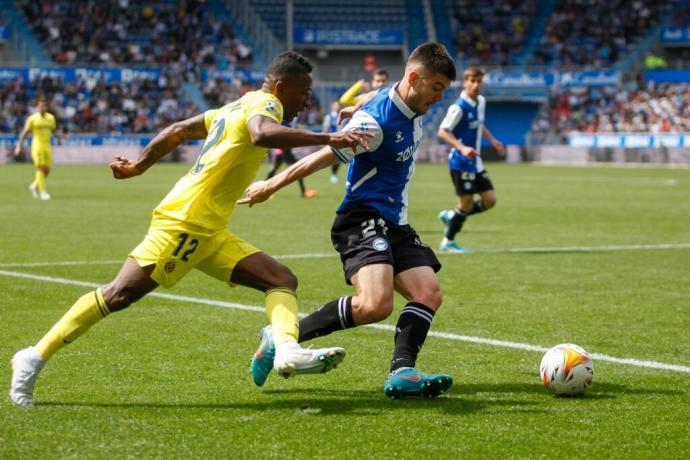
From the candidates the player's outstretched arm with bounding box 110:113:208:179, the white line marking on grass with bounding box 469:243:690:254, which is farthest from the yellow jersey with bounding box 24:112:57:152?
the player's outstretched arm with bounding box 110:113:208:179

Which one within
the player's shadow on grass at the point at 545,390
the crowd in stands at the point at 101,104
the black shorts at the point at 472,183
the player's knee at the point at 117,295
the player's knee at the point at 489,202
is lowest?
the crowd in stands at the point at 101,104

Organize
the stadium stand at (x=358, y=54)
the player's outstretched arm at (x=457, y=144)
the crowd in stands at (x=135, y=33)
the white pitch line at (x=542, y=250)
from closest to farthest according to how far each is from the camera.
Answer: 1. the player's outstretched arm at (x=457, y=144)
2. the white pitch line at (x=542, y=250)
3. the stadium stand at (x=358, y=54)
4. the crowd in stands at (x=135, y=33)

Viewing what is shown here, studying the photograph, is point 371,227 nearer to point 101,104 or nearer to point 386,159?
point 386,159

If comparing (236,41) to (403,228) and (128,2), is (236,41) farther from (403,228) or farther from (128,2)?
(403,228)

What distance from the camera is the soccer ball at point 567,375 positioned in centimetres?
621

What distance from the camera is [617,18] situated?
5900 cm

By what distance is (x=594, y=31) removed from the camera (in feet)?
193

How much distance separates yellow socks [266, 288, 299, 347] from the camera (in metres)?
5.92

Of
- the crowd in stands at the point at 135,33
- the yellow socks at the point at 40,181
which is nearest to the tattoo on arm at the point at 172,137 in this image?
the yellow socks at the point at 40,181

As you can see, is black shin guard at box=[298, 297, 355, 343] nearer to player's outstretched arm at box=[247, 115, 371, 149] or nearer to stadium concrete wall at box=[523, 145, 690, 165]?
player's outstretched arm at box=[247, 115, 371, 149]

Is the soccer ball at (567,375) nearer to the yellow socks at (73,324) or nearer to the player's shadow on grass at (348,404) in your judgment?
the player's shadow on grass at (348,404)

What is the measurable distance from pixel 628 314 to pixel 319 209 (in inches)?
537

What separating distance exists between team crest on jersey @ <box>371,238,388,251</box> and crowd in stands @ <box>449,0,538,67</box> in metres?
52.1

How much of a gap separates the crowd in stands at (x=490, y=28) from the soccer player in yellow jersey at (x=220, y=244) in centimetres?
5236
